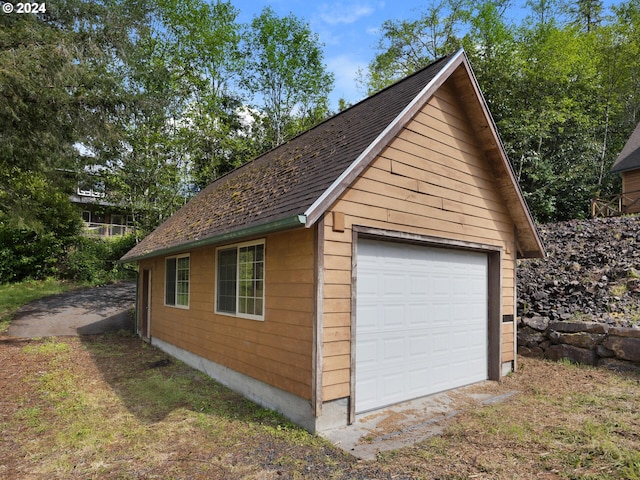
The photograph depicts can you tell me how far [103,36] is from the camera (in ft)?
35.9

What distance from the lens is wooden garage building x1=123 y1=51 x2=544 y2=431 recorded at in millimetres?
4996

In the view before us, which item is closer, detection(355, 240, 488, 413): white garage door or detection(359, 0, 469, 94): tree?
detection(355, 240, 488, 413): white garage door

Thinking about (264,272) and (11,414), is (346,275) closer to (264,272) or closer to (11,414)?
(264,272)

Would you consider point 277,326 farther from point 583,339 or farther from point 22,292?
point 22,292

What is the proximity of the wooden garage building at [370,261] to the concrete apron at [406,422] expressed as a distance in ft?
0.50

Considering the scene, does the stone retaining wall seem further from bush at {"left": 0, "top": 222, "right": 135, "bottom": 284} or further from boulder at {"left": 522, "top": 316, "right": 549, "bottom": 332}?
bush at {"left": 0, "top": 222, "right": 135, "bottom": 284}

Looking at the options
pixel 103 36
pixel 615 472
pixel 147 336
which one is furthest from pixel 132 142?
pixel 615 472

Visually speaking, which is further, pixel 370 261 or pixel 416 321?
pixel 416 321

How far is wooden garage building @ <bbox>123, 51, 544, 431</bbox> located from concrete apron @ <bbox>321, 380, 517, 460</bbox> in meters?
0.15

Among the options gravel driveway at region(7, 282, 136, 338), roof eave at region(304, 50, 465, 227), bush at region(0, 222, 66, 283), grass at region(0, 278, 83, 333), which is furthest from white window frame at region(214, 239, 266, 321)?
bush at region(0, 222, 66, 283)

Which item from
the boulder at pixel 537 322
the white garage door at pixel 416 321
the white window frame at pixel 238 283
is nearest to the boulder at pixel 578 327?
the boulder at pixel 537 322

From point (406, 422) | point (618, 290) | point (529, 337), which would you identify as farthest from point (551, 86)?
point (406, 422)

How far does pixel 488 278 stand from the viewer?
301 inches

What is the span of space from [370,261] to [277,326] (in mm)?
1560
